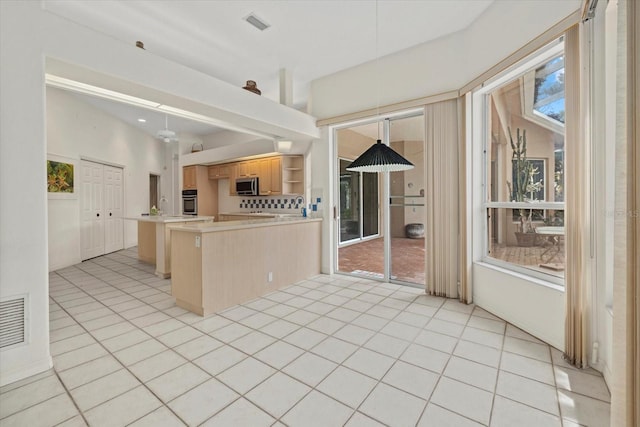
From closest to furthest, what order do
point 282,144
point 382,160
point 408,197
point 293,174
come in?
point 382,160 → point 408,197 → point 282,144 → point 293,174

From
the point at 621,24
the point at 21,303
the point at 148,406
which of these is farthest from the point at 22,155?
the point at 621,24

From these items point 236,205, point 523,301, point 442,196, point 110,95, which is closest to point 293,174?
point 236,205

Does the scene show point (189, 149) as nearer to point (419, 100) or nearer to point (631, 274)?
point (419, 100)

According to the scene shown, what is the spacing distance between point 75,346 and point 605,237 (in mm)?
4375

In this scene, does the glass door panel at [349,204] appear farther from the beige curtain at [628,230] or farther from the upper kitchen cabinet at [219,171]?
the beige curtain at [628,230]

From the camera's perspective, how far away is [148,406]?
5.59 ft

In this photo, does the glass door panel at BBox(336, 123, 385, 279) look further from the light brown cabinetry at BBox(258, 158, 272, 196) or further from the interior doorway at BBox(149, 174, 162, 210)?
the interior doorway at BBox(149, 174, 162, 210)

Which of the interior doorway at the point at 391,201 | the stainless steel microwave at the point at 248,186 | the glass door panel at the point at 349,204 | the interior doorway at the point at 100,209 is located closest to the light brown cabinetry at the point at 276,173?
the stainless steel microwave at the point at 248,186

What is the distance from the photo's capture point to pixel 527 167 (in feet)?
9.46

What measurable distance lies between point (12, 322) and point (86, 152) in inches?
218

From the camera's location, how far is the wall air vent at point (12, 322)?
190 centimetres

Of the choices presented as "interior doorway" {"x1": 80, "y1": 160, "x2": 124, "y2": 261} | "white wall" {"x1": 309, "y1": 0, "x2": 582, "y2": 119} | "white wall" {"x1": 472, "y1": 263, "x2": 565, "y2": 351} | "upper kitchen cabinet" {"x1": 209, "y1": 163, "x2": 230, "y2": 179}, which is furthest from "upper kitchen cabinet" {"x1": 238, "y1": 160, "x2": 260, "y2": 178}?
"white wall" {"x1": 472, "y1": 263, "x2": 565, "y2": 351}

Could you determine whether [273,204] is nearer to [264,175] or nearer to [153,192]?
[264,175]

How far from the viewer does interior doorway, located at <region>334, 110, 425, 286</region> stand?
13.8 feet
